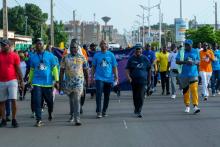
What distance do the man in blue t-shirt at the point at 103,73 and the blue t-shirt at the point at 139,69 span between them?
1.63 ft

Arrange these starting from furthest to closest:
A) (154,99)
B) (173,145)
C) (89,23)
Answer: (89,23), (154,99), (173,145)

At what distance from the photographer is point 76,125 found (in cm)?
1242

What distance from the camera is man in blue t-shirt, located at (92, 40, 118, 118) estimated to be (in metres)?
13.8

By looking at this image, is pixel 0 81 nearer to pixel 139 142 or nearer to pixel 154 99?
pixel 139 142

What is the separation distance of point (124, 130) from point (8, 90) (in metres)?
2.68

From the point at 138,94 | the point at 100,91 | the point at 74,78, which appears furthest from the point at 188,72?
the point at 74,78

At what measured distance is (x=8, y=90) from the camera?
39.9 feet

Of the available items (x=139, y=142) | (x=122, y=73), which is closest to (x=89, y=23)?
(x=122, y=73)

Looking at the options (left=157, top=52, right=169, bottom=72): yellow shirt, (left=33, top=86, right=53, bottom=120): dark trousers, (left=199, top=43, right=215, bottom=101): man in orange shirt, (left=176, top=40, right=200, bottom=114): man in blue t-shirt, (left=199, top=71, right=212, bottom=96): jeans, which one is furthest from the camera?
(left=157, top=52, right=169, bottom=72): yellow shirt

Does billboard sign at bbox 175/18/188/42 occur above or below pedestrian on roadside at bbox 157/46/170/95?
above

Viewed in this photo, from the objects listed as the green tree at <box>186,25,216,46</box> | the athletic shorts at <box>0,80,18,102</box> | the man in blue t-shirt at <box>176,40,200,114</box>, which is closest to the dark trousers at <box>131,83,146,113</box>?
the man in blue t-shirt at <box>176,40,200,114</box>

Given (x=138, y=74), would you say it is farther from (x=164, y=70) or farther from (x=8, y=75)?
(x=164, y=70)

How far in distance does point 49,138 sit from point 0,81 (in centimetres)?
217

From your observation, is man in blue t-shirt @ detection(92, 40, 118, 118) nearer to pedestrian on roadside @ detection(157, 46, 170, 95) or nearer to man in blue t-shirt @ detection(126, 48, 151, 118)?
man in blue t-shirt @ detection(126, 48, 151, 118)
